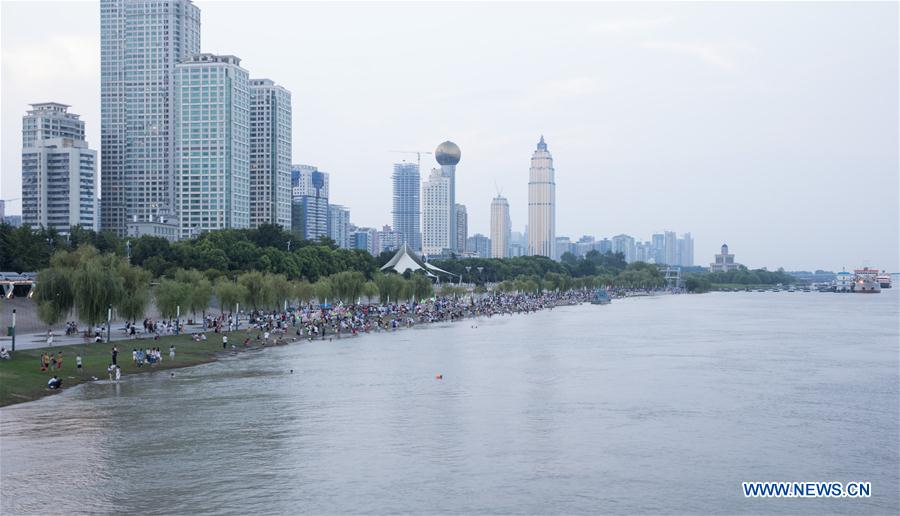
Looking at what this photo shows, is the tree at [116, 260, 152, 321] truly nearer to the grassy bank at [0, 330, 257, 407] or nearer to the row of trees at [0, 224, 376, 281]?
the grassy bank at [0, 330, 257, 407]

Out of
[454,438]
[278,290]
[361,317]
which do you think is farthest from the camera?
[361,317]

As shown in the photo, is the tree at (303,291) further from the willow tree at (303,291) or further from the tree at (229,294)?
the tree at (229,294)

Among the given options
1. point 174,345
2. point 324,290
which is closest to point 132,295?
point 174,345

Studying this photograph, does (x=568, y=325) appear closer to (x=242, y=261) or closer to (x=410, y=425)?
(x=242, y=261)

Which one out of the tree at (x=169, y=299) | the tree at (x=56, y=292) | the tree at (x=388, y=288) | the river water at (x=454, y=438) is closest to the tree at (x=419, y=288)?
the tree at (x=388, y=288)

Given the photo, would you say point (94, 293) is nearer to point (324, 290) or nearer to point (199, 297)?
point (199, 297)

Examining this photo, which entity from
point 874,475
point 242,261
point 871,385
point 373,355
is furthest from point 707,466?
point 242,261
